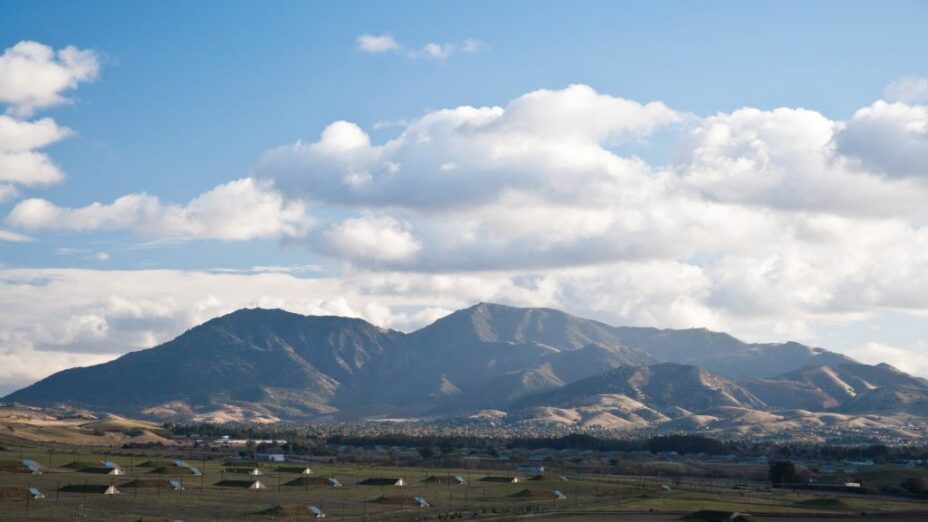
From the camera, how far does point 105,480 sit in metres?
132

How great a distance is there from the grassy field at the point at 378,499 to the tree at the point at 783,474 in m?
8.92

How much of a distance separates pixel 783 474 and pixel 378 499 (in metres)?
74.6

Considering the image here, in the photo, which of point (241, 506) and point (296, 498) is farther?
point (296, 498)

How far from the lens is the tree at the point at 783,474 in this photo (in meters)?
168

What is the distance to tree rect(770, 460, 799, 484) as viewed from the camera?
168 meters

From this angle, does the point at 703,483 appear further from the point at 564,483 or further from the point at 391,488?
the point at 391,488

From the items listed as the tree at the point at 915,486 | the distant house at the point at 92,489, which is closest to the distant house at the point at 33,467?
the distant house at the point at 92,489

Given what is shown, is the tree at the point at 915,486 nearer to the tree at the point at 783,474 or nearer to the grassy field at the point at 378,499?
the grassy field at the point at 378,499

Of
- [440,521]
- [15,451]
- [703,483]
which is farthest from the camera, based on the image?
[15,451]

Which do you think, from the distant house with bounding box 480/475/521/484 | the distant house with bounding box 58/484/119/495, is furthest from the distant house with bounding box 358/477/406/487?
the distant house with bounding box 58/484/119/495

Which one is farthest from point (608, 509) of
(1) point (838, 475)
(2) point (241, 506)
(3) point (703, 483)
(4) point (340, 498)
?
(1) point (838, 475)

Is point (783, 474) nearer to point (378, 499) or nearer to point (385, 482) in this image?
point (385, 482)

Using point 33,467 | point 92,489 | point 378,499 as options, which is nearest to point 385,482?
point 378,499

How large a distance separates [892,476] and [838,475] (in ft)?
26.4
